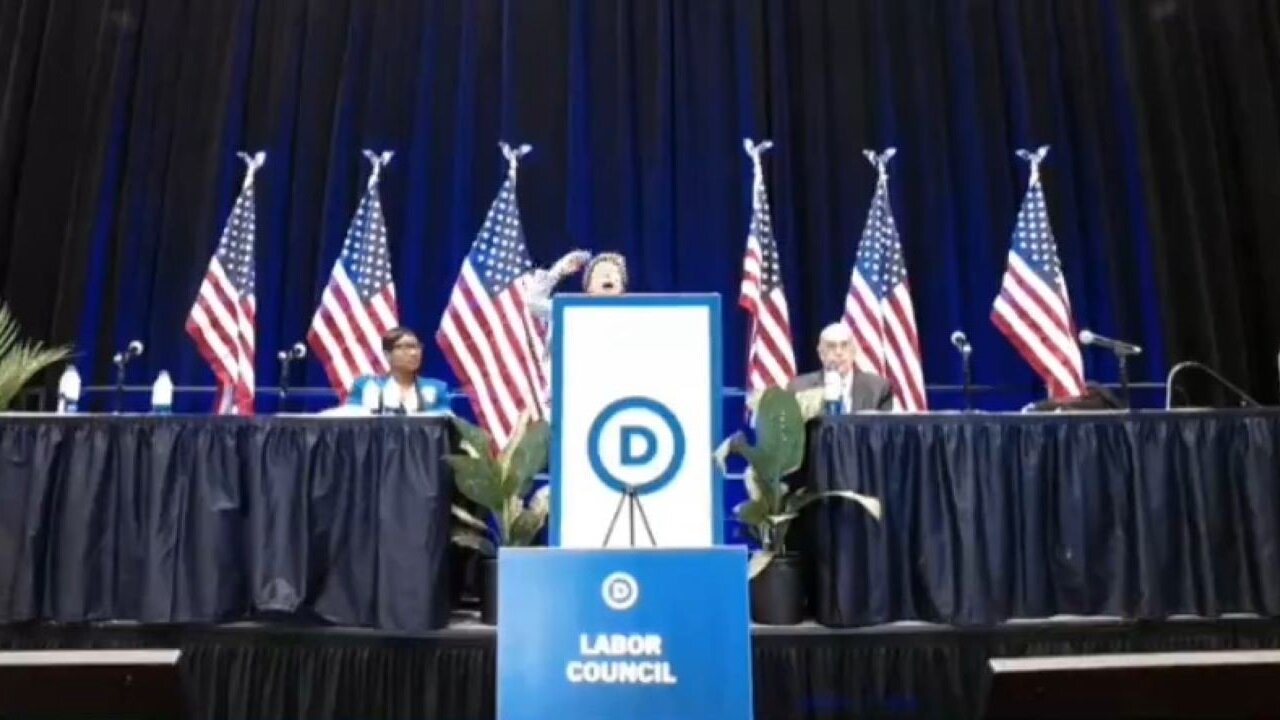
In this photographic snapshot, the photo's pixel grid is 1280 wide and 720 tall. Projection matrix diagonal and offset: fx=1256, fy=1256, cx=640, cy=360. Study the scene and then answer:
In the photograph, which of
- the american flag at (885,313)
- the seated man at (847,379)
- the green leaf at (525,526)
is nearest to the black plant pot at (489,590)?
the green leaf at (525,526)

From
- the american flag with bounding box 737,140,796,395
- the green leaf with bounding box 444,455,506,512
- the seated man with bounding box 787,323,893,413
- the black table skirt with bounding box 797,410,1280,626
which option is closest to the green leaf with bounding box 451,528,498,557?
the green leaf with bounding box 444,455,506,512

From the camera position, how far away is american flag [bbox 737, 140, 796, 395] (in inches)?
265

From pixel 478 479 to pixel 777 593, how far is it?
3.55 feet

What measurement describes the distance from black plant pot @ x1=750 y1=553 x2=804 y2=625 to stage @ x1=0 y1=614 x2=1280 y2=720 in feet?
0.15

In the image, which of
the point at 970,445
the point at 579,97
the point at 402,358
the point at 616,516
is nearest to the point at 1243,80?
the point at 579,97

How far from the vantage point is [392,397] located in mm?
5402

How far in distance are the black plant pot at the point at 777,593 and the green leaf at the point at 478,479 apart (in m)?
0.92

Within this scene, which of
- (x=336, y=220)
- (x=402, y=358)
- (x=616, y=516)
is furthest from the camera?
(x=336, y=220)

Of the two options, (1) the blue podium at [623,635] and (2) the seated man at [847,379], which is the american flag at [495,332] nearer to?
(2) the seated man at [847,379]

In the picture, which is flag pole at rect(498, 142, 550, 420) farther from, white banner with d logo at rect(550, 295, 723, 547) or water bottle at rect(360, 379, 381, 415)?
white banner with d logo at rect(550, 295, 723, 547)

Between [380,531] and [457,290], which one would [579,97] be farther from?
[380,531]

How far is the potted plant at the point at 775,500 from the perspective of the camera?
421 centimetres

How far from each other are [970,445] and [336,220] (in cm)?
428

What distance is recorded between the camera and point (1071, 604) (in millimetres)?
4289
